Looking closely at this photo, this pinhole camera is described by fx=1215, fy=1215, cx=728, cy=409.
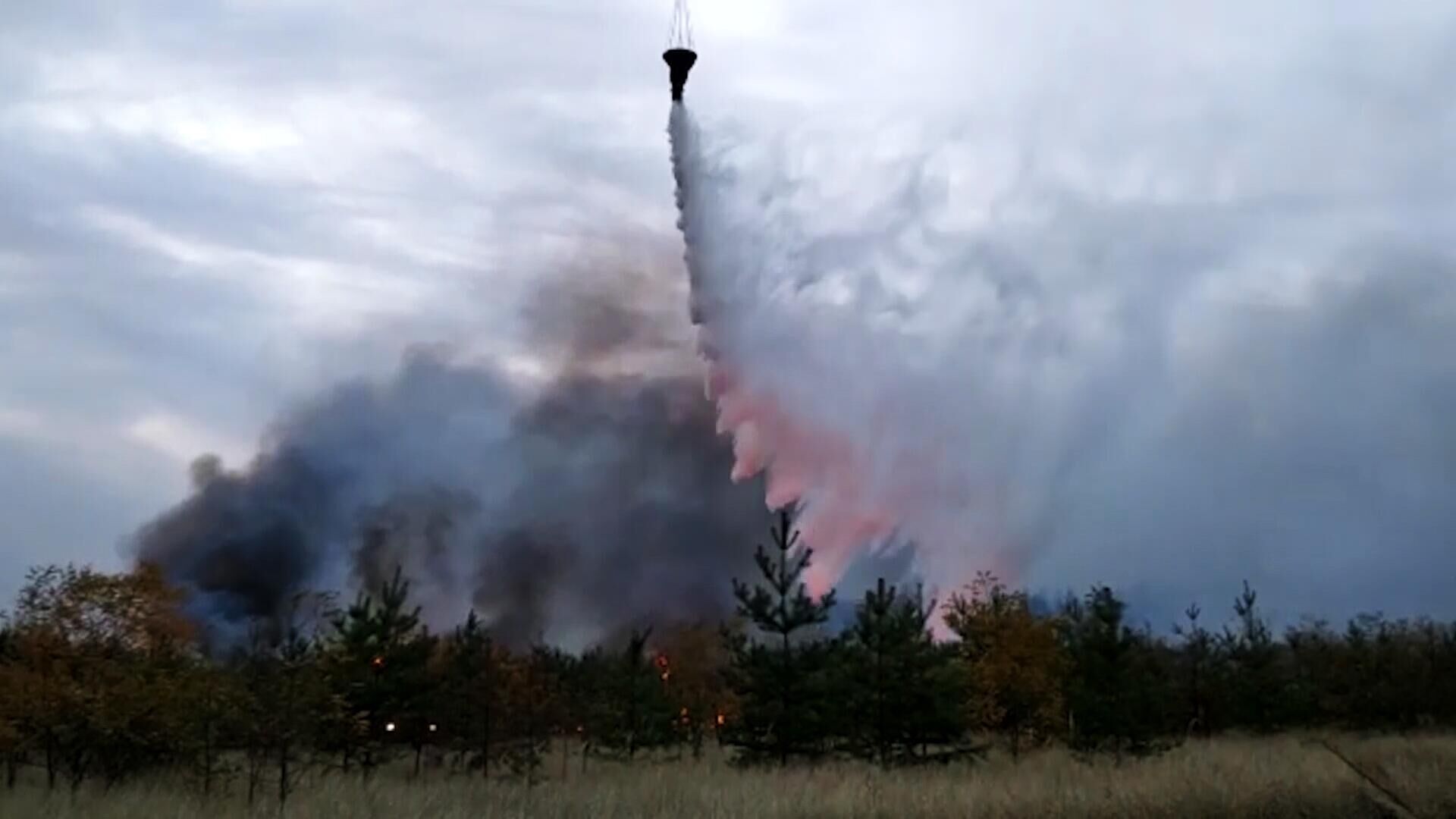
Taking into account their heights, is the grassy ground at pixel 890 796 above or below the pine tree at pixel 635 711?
below

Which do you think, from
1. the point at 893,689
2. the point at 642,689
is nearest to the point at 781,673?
the point at 893,689

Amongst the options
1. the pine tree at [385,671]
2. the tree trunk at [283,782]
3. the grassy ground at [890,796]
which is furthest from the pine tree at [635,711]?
the tree trunk at [283,782]

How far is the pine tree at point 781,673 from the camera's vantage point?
27406mm

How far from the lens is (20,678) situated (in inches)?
754

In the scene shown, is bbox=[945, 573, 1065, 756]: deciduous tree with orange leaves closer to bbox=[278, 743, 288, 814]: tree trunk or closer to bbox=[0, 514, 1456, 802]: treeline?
bbox=[0, 514, 1456, 802]: treeline

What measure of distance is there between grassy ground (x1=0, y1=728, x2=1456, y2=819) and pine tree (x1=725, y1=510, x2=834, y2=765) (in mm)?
4721

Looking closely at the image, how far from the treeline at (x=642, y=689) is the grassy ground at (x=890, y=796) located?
4.60ft

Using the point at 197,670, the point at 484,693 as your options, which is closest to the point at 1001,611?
the point at 484,693

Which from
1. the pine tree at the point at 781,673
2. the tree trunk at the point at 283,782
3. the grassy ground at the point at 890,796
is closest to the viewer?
the grassy ground at the point at 890,796

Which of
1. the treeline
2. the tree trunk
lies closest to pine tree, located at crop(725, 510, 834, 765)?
the treeline

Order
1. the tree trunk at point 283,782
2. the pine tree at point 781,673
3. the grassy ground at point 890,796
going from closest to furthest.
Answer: the grassy ground at point 890,796 → the tree trunk at point 283,782 → the pine tree at point 781,673

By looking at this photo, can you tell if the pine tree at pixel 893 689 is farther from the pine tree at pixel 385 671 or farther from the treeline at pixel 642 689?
the pine tree at pixel 385 671

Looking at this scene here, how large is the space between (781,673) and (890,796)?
34.6 feet

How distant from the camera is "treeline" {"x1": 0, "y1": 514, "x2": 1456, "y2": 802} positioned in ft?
64.8
